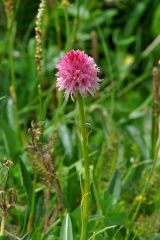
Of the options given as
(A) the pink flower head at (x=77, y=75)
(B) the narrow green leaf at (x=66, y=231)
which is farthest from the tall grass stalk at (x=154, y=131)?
(A) the pink flower head at (x=77, y=75)

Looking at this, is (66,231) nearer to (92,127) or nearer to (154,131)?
(92,127)

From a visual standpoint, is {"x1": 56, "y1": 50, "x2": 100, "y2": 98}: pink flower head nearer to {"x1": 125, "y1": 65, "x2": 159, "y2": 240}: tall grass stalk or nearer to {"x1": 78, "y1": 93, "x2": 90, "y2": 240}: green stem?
{"x1": 78, "y1": 93, "x2": 90, "y2": 240}: green stem

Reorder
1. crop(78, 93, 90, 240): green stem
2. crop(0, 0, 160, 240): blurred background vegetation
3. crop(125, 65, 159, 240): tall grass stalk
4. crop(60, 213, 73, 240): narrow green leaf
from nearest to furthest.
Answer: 1. crop(78, 93, 90, 240): green stem
2. crop(60, 213, 73, 240): narrow green leaf
3. crop(125, 65, 159, 240): tall grass stalk
4. crop(0, 0, 160, 240): blurred background vegetation

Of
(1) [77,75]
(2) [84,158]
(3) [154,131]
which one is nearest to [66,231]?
(2) [84,158]

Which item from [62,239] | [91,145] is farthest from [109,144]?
[62,239]

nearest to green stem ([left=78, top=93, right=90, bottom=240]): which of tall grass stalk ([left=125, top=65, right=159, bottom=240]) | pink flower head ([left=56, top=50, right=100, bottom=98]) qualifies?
pink flower head ([left=56, top=50, right=100, bottom=98])

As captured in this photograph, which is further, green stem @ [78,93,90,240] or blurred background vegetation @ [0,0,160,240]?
blurred background vegetation @ [0,0,160,240]

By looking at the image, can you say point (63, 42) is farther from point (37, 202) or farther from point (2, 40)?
point (37, 202)
